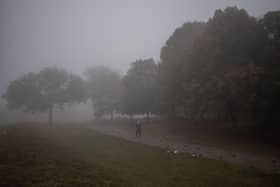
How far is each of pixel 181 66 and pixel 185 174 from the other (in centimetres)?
1836

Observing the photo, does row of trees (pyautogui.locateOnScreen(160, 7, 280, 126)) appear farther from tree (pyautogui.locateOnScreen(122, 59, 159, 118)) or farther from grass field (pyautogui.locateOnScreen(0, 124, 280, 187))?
tree (pyautogui.locateOnScreen(122, 59, 159, 118))

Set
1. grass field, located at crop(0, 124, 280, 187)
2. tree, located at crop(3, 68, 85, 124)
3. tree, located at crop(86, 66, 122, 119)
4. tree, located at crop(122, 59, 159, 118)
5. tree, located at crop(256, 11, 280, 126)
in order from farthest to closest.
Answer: tree, located at crop(86, 66, 122, 119) → tree, located at crop(3, 68, 85, 124) → tree, located at crop(122, 59, 159, 118) → tree, located at crop(256, 11, 280, 126) → grass field, located at crop(0, 124, 280, 187)

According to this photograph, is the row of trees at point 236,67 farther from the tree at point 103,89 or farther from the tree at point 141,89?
the tree at point 103,89

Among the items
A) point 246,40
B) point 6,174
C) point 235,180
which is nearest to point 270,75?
point 246,40

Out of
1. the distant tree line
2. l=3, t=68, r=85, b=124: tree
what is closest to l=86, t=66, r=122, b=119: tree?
l=3, t=68, r=85, b=124: tree

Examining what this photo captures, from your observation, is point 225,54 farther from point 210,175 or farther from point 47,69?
point 47,69

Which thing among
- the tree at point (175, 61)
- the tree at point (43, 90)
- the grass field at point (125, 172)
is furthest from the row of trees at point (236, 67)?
the tree at point (43, 90)

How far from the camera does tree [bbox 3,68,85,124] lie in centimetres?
4378

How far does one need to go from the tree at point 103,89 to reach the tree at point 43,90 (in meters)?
5.16

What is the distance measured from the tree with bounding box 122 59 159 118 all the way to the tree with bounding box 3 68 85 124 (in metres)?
18.0

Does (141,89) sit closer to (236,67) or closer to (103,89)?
(103,89)

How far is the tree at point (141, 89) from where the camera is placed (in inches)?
1372

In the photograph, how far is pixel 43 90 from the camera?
45.6 m

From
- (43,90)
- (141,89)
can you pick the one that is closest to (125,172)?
(141,89)
